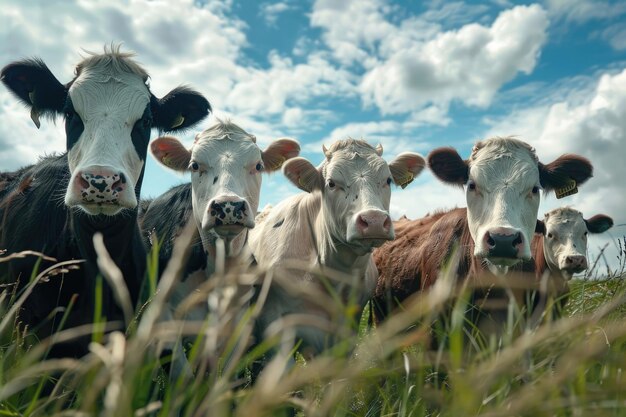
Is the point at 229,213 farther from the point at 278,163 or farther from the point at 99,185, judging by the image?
the point at 278,163

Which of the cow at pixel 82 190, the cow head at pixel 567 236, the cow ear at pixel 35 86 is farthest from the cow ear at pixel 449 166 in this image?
the cow ear at pixel 35 86

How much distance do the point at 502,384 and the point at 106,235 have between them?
3071 mm

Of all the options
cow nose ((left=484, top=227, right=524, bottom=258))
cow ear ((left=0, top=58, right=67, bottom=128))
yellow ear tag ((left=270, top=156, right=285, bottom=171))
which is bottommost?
cow nose ((left=484, top=227, right=524, bottom=258))

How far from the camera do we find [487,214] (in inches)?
192

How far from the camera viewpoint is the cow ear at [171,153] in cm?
537

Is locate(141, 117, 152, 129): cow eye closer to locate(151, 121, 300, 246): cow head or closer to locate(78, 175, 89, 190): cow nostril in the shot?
locate(151, 121, 300, 246): cow head

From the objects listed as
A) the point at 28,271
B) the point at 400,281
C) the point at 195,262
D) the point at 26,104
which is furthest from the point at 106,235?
the point at 400,281

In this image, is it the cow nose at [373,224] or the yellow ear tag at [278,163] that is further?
the yellow ear tag at [278,163]

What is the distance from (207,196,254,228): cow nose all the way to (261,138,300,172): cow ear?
1.61 m

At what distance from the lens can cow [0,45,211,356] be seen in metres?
3.44

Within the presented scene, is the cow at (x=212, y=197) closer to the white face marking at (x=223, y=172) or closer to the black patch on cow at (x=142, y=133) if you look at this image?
the white face marking at (x=223, y=172)

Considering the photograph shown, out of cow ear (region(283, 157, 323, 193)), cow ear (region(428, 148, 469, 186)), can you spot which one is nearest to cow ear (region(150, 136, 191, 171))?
cow ear (region(283, 157, 323, 193))

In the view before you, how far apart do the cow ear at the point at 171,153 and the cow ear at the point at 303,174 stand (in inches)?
44.4

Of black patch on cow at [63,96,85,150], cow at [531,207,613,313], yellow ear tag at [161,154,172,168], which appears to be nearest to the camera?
black patch on cow at [63,96,85,150]
